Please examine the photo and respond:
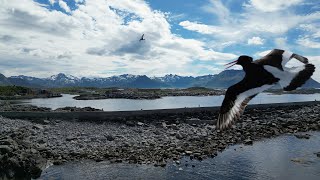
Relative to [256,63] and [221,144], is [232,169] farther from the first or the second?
[256,63]

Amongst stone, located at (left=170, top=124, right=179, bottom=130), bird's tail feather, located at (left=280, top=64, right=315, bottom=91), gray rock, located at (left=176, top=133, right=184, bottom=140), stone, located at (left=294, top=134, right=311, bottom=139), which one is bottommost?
gray rock, located at (left=176, top=133, right=184, bottom=140)

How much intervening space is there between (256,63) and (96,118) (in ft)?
115

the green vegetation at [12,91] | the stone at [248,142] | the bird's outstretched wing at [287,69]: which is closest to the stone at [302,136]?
the stone at [248,142]

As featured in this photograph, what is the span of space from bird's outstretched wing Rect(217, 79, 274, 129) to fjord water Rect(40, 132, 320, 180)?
17.2 m

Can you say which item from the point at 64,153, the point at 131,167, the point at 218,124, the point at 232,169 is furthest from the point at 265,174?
the point at 218,124

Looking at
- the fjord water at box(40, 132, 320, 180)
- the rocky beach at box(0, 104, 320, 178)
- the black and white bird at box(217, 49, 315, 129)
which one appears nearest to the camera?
the black and white bird at box(217, 49, 315, 129)

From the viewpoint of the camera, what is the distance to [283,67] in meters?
5.66

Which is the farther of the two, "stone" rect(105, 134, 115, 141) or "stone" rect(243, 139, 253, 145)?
"stone" rect(243, 139, 253, 145)

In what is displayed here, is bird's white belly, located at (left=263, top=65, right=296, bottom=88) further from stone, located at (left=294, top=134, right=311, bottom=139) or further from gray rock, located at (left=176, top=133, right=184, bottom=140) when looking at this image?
stone, located at (left=294, top=134, right=311, bottom=139)

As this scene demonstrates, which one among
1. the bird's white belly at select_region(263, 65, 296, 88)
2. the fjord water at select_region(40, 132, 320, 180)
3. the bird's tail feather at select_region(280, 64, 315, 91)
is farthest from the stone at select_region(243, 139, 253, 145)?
the bird's tail feather at select_region(280, 64, 315, 91)

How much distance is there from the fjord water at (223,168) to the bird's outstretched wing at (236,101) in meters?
17.2

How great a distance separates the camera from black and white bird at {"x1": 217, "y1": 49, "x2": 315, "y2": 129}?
536 cm

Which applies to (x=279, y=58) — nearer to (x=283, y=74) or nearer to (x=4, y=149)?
(x=283, y=74)

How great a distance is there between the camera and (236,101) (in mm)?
6512
